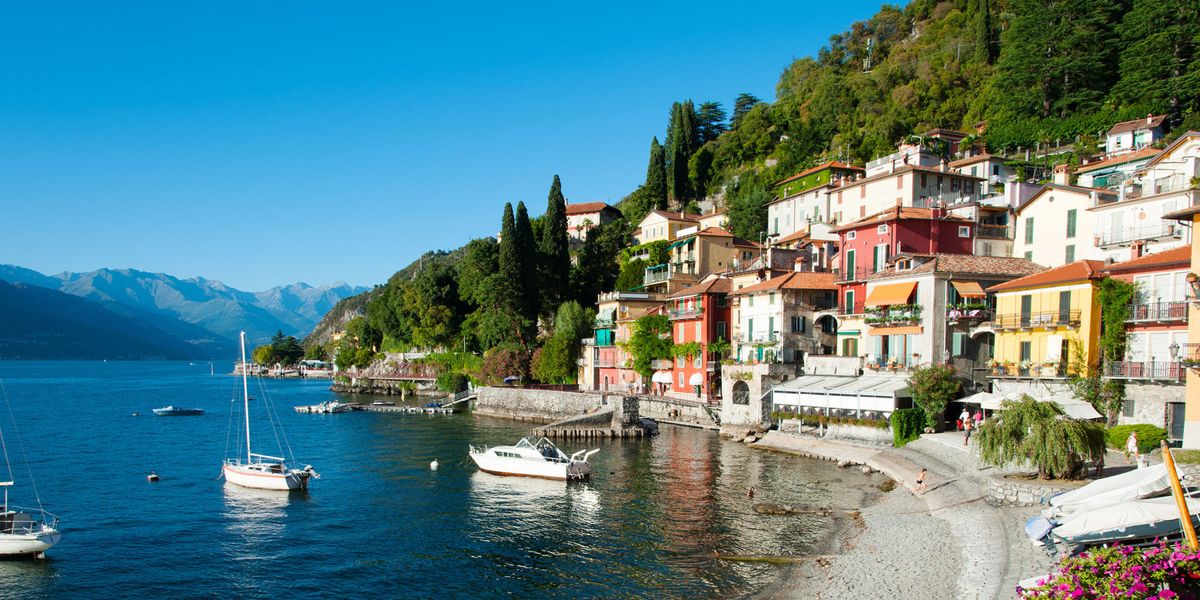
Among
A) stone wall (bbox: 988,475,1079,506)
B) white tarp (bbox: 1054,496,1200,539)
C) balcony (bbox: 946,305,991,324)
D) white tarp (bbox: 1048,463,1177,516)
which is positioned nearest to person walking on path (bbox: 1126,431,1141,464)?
stone wall (bbox: 988,475,1079,506)

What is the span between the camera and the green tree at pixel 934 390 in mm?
42750

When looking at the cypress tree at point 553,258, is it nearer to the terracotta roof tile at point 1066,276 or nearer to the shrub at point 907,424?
the shrub at point 907,424

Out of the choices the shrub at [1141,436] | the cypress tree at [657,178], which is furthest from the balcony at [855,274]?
the cypress tree at [657,178]

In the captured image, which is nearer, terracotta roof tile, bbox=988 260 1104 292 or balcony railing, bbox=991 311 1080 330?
terracotta roof tile, bbox=988 260 1104 292

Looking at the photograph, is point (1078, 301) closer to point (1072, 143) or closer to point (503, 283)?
point (1072, 143)

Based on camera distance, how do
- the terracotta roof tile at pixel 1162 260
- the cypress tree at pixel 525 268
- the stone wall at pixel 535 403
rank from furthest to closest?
the cypress tree at pixel 525 268 < the stone wall at pixel 535 403 < the terracotta roof tile at pixel 1162 260

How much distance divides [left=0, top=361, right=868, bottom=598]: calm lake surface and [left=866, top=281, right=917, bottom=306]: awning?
1129 centimetres

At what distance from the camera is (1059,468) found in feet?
88.1

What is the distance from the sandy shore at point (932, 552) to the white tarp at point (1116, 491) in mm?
1636

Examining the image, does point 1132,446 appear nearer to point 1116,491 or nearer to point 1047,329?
point 1047,329

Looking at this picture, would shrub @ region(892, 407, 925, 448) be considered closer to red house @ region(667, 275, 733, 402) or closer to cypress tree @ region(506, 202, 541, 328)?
red house @ region(667, 275, 733, 402)

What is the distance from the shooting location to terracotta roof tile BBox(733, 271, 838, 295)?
184 ft

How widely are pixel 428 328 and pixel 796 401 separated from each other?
64.7 m

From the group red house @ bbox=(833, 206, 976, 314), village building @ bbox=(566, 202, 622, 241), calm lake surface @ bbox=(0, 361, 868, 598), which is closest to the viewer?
calm lake surface @ bbox=(0, 361, 868, 598)
